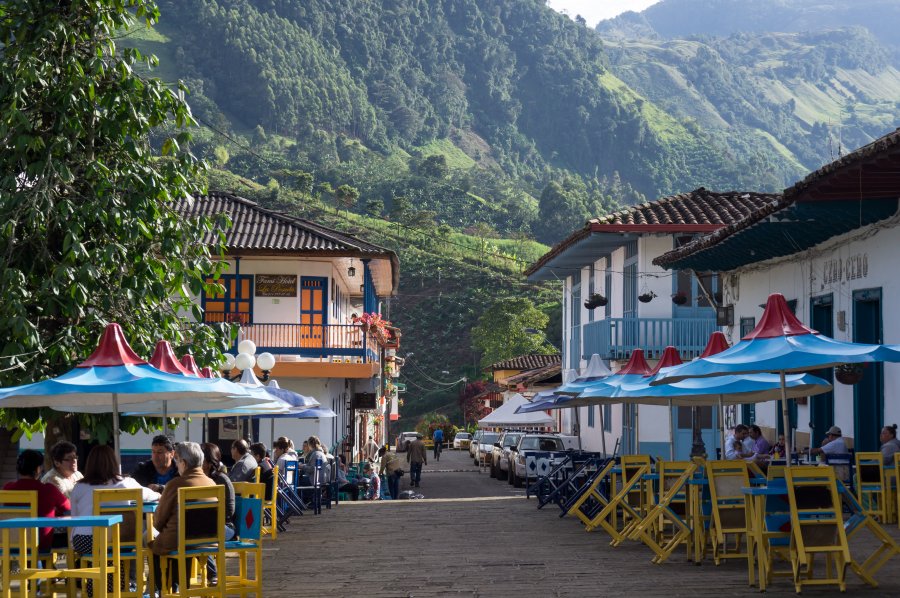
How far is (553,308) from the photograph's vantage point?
96.2m

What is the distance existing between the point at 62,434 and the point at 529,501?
32.4 ft

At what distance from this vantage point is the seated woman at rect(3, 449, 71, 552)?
913 cm

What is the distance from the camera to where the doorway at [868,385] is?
1717cm

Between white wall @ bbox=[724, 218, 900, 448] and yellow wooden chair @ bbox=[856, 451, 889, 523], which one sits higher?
white wall @ bbox=[724, 218, 900, 448]

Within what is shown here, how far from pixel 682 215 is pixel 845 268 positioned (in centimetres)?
1277

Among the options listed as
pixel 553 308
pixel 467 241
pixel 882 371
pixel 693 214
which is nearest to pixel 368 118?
pixel 467 241

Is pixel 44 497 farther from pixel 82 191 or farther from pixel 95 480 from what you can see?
pixel 82 191

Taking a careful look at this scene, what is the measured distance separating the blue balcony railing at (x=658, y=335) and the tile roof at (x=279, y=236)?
20.5ft

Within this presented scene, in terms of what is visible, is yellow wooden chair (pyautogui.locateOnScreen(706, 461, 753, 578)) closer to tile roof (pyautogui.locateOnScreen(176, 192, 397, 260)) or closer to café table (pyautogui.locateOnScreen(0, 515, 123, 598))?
café table (pyautogui.locateOnScreen(0, 515, 123, 598))

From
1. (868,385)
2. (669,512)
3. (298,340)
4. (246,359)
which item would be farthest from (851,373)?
(298,340)

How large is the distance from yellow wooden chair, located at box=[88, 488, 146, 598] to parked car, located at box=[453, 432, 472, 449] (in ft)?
207

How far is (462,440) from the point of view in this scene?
238 ft

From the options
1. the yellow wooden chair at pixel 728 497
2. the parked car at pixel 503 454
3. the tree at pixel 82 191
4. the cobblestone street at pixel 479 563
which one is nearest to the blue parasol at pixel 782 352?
the yellow wooden chair at pixel 728 497

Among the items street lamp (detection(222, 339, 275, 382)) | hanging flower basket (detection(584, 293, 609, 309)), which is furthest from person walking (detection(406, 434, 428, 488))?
street lamp (detection(222, 339, 275, 382))
